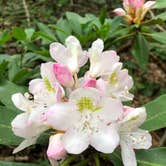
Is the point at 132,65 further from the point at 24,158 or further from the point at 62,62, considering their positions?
the point at 62,62

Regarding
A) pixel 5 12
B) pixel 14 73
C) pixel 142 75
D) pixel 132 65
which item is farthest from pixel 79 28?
pixel 5 12

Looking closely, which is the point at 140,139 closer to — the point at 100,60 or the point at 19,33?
the point at 100,60

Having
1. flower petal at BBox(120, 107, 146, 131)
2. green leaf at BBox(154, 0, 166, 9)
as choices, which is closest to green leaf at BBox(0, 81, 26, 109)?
flower petal at BBox(120, 107, 146, 131)

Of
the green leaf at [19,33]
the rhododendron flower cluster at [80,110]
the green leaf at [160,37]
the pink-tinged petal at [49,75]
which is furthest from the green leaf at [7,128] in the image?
the green leaf at [160,37]

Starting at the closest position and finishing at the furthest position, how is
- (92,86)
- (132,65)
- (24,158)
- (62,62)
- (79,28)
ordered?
(92,86)
(62,62)
(79,28)
(24,158)
(132,65)

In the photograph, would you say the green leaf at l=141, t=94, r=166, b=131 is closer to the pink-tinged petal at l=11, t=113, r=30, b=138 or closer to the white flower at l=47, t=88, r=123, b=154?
the white flower at l=47, t=88, r=123, b=154

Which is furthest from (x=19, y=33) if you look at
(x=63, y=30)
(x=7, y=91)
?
(x=7, y=91)
